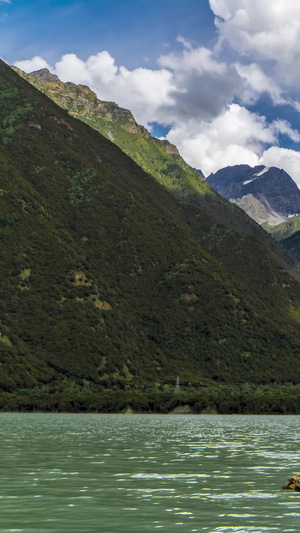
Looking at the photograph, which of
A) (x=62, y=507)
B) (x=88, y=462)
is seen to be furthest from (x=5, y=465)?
(x=62, y=507)

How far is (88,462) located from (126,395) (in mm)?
133900

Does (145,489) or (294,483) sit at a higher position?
(294,483)

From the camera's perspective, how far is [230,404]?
18325cm

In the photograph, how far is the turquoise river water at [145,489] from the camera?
2520cm

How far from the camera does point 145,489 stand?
34.6 m

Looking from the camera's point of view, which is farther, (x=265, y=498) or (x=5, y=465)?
(x=5, y=465)

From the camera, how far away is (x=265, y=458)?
178ft

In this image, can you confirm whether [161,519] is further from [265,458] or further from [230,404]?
[230,404]

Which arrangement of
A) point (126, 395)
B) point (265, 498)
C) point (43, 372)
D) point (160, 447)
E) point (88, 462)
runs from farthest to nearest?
point (43, 372), point (126, 395), point (160, 447), point (88, 462), point (265, 498)

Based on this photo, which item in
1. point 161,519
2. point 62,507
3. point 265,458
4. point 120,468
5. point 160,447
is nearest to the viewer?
point 161,519

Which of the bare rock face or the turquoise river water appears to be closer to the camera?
the turquoise river water

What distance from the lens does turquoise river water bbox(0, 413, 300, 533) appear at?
2520 cm

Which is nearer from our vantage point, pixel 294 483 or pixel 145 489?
pixel 294 483

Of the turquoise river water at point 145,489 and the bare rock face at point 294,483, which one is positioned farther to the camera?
the bare rock face at point 294,483
